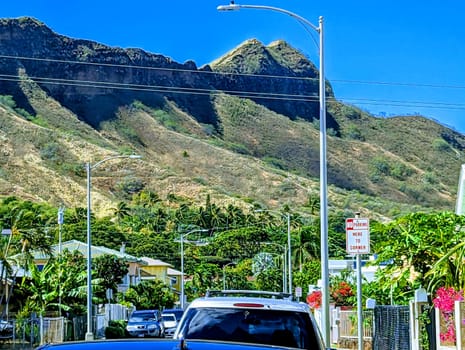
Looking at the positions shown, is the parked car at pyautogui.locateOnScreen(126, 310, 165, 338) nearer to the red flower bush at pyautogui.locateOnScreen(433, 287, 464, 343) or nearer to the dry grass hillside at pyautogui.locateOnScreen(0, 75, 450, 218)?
the red flower bush at pyautogui.locateOnScreen(433, 287, 464, 343)

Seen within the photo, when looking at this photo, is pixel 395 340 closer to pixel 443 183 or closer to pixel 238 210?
pixel 238 210

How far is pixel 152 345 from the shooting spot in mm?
6742

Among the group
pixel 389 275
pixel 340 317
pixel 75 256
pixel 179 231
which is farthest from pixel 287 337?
pixel 179 231

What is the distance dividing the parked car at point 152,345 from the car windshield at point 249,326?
14.9ft

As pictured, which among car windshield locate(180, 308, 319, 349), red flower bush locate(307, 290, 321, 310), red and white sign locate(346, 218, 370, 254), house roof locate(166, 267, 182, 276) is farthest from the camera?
house roof locate(166, 267, 182, 276)

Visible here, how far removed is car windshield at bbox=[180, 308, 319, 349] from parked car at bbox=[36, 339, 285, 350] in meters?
4.55

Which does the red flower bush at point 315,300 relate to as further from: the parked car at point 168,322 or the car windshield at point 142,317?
the car windshield at point 142,317

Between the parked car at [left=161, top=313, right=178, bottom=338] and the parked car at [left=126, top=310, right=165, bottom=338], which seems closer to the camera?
the parked car at [left=161, top=313, right=178, bottom=338]

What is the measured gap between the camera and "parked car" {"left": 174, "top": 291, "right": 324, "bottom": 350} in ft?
37.1

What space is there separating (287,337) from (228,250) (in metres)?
106

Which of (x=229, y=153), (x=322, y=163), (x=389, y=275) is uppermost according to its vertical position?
(x=229, y=153)

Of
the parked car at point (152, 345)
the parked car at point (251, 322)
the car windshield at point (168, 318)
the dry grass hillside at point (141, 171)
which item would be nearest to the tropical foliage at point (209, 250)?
the car windshield at point (168, 318)

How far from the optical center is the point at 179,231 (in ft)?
414

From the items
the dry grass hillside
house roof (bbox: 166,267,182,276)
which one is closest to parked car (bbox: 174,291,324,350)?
house roof (bbox: 166,267,182,276)
